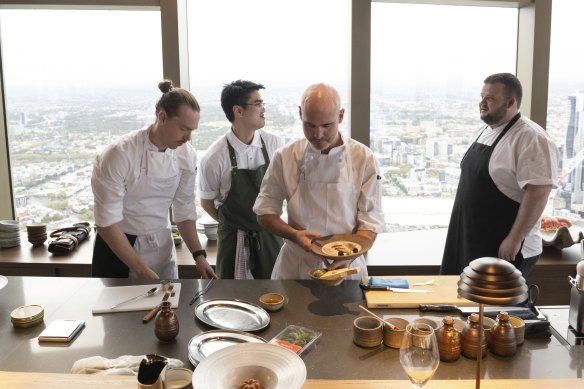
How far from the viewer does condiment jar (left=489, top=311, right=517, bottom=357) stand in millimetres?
1696

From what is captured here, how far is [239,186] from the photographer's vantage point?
328cm

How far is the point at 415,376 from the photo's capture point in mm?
1196

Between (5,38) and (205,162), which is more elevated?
(5,38)

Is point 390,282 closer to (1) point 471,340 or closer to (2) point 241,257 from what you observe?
(1) point 471,340

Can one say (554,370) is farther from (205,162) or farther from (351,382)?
(205,162)

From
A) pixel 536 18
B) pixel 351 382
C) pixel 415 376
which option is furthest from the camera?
pixel 536 18

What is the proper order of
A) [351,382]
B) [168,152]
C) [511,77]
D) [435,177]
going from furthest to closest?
[435,177] < [511,77] < [168,152] < [351,382]

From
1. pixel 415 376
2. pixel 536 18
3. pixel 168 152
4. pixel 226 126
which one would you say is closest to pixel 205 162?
pixel 168 152

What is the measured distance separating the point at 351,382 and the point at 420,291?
91 centimetres

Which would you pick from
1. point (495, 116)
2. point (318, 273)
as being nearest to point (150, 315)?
point (318, 273)

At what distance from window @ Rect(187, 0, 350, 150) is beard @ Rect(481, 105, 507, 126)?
1.22 meters

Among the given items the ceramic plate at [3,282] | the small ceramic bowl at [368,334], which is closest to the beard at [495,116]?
the small ceramic bowl at [368,334]

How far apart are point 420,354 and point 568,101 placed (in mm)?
3798

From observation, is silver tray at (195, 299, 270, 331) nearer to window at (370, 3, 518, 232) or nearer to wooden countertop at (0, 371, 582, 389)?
wooden countertop at (0, 371, 582, 389)
